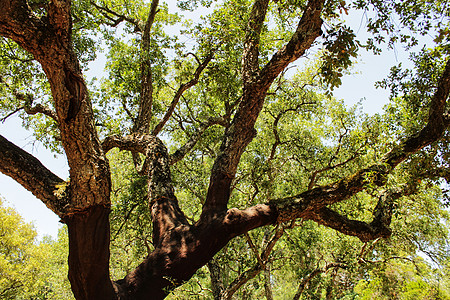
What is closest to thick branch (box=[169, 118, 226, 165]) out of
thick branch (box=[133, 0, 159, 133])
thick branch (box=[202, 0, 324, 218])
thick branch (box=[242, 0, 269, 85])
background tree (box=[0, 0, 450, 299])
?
background tree (box=[0, 0, 450, 299])

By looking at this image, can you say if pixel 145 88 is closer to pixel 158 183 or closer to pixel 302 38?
pixel 158 183

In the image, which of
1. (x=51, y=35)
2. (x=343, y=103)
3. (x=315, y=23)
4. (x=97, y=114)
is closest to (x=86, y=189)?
(x=51, y=35)

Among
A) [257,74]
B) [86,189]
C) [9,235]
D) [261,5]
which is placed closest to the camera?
[86,189]

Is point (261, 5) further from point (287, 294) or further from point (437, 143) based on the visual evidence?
point (287, 294)

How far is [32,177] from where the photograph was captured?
3.69 m

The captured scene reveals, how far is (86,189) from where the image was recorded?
340cm

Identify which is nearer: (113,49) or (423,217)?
(113,49)

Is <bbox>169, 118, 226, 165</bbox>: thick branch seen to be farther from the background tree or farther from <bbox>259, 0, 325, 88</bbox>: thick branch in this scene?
<bbox>259, 0, 325, 88</bbox>: thick branch

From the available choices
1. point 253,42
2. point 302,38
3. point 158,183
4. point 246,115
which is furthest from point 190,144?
point 302,38

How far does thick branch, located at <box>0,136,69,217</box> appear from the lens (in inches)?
140

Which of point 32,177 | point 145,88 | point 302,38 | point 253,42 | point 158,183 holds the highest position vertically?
point 145,88

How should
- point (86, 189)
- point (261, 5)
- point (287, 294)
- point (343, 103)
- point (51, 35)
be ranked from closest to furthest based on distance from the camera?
point (51, 35) → point (86, 189) → point (261, 5) → point (343, 103) → point (287, 294)

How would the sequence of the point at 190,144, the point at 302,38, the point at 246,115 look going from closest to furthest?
the point at 302,38 < the point at 246,115 < the point at 190,144

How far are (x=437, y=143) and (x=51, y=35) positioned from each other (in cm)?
599
